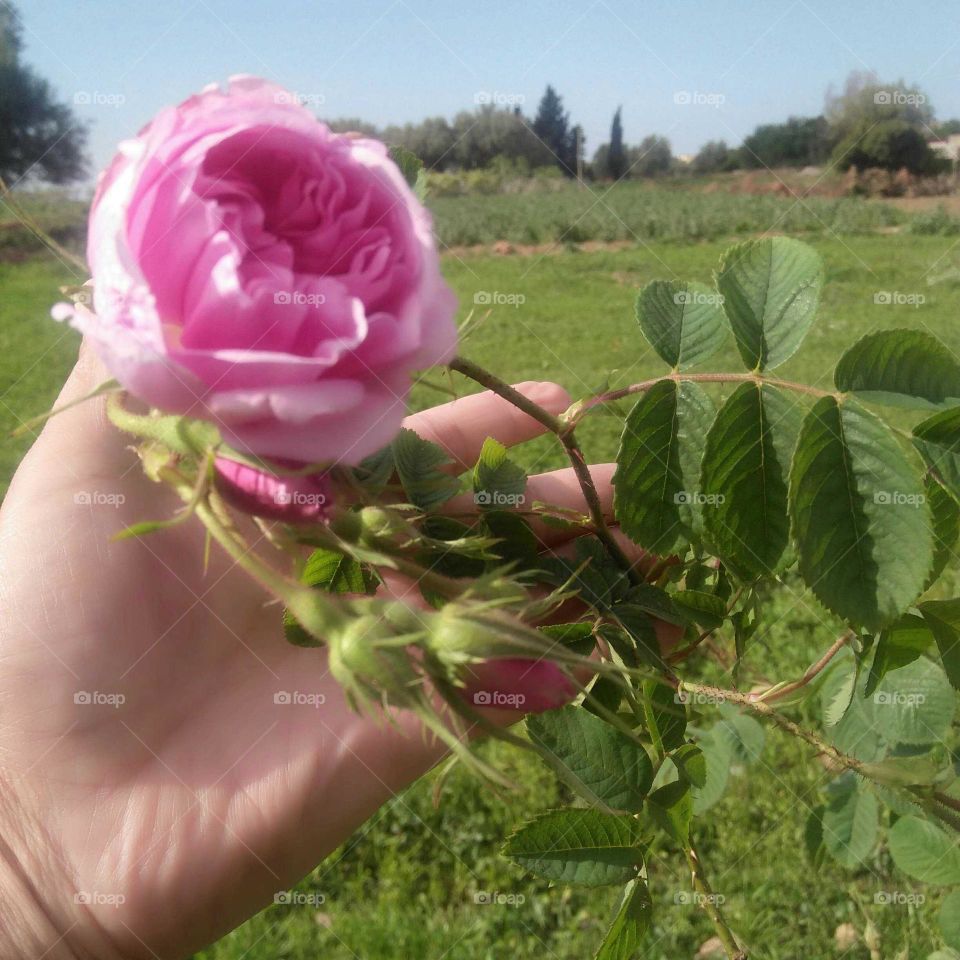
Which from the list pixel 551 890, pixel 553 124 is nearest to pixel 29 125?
pixel 553 124

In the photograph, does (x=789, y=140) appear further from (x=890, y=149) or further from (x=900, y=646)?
(x=900, y=646)

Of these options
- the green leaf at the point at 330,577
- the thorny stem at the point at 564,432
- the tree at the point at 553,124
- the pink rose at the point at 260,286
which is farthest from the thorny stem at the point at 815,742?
the tree at the point at 553,124

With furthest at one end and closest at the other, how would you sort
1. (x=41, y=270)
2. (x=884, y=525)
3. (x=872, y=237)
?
(x=872, y=237) < (x=41, y=270) < (x=884, y=525)

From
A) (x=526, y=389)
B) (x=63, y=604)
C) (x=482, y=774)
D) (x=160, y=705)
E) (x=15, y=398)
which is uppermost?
(x=526, y=389)

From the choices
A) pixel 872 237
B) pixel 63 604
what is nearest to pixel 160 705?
pixel 63 604

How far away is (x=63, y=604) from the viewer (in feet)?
3.53

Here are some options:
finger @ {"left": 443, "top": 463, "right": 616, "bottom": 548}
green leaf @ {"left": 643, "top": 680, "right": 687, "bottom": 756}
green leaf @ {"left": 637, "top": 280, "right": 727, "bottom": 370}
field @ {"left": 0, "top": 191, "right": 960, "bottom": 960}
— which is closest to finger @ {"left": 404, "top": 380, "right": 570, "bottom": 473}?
finger @ {"left": 443, "top": 463, "right": 616, "bottom": 548}

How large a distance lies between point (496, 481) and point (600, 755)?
324mm

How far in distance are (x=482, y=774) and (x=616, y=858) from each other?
1.52 feet

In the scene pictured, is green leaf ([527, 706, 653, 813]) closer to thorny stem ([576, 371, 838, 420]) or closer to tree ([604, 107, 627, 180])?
thorny stem ([576, 371, 838, 420])

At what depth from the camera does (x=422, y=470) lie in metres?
0.78

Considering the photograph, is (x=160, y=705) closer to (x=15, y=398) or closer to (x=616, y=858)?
(x=616, y=858)

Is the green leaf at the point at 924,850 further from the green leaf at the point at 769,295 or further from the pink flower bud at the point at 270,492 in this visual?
the pink flower bud at the point at 270,492

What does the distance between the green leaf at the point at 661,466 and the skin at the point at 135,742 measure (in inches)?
7.2
